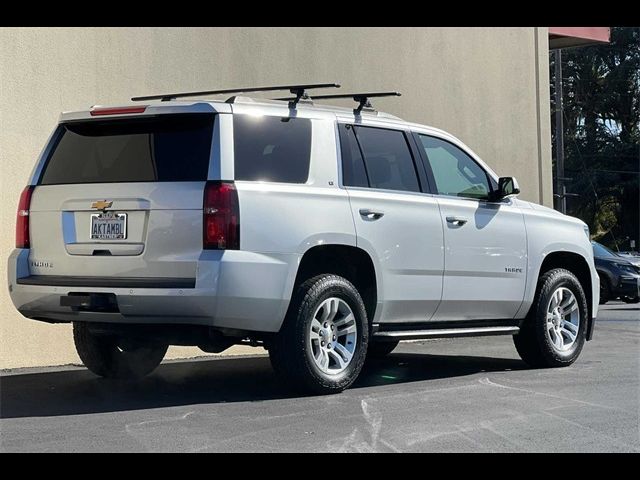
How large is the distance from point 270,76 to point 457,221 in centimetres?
347

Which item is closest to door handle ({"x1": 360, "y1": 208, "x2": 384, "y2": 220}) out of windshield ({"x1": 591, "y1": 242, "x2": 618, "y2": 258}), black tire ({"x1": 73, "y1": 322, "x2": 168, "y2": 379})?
black tire ({"x1": 73, "y1": 322, "x2": 168, "y2": 379})

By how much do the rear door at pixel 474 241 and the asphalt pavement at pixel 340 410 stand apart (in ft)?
1.95

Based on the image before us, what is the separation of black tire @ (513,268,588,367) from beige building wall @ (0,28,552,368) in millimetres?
3330

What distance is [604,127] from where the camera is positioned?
5422 cm

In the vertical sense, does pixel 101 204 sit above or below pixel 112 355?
above

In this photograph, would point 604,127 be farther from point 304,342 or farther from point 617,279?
point 304,342

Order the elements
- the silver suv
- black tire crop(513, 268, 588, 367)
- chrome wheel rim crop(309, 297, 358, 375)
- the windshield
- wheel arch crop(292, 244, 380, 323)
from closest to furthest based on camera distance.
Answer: the silver suv < chrome wheel rim crop(309, 297, 358, 375) < wheel arch crop(292, 244, 380, 323) < black tire crop(513, 268, 588, 367) < the windshield

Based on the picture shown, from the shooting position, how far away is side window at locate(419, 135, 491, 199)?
891 cm

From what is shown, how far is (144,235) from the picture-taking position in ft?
23.6

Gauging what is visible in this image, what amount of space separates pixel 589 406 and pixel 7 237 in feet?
17.2

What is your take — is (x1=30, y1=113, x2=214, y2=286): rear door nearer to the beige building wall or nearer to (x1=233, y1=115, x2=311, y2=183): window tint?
(x1=233, y1=115, x2=311, y2=183): window tint

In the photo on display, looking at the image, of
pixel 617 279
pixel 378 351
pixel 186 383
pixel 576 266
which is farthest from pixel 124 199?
pixel 617 279

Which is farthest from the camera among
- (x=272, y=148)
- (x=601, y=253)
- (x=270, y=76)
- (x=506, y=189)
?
(x=601, y=253)
